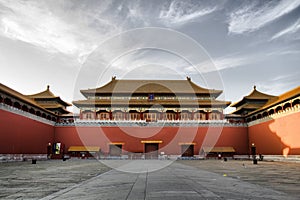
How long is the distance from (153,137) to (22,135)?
1396 cm

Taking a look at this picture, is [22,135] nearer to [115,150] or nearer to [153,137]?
[115,150]

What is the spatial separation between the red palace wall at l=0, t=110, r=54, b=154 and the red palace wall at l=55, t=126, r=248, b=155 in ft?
9.25

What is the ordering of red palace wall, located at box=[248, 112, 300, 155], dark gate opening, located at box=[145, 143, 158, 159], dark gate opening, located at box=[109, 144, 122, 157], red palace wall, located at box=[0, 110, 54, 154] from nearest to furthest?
red palace wall, located at box=[0, 110, 54, 154] → red palace wall, located at box=[248, 112, 300, 155] → dark gate opening, located at box=[145, 143, 158, 159] → dark gate opening, located at box=[109, 144, 122, 157]

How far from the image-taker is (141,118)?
3419 centimetres

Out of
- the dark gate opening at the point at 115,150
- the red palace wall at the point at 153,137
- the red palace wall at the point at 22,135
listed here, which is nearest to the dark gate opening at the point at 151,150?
the red palace wall at the point at 153,137

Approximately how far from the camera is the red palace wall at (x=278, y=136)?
23.1m

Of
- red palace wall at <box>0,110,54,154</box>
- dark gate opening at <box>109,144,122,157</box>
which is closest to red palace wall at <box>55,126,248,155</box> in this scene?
dark gate opening at <box>109,144,122,157</box>

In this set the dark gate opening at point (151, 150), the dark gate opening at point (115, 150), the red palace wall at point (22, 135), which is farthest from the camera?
the dark gate opening at point (115, 150)

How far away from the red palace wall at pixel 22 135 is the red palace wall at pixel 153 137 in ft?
9.25

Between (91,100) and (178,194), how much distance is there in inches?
1193

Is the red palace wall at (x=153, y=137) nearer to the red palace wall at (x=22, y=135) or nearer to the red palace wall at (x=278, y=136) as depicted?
the red palace wall at (x=278, y=136)

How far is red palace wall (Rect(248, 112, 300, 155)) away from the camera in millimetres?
23078

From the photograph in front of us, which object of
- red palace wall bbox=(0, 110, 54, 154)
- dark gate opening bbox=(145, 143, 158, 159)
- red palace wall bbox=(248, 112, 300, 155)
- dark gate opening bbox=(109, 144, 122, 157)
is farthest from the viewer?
dark gate opening bbox=(109, 144, 122, 157)

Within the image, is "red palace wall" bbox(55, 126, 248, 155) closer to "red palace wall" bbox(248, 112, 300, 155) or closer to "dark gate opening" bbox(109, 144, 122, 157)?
"dark gate opening" bbox(109, 144, 122, 157)
